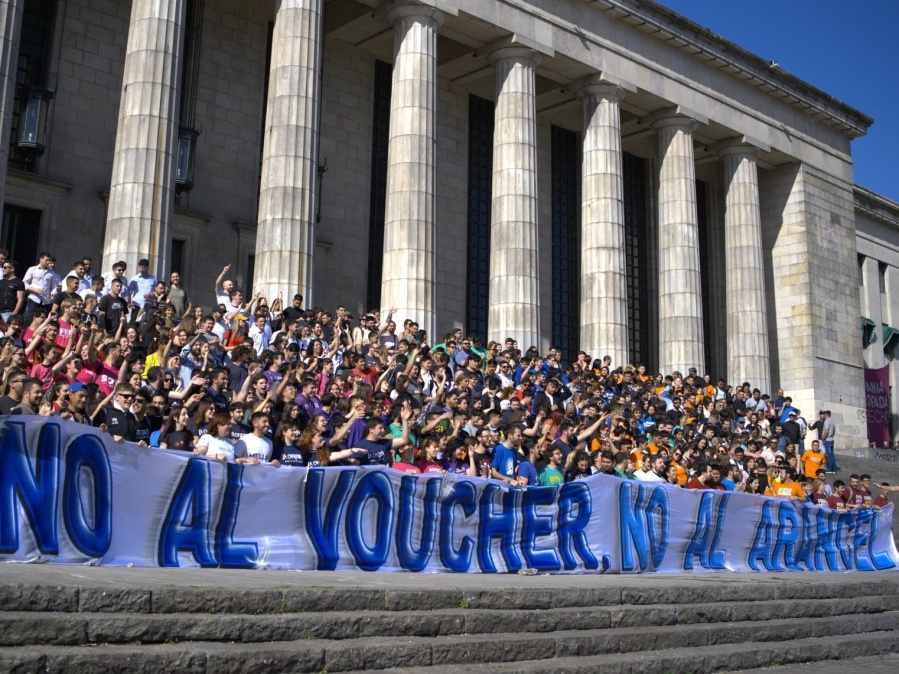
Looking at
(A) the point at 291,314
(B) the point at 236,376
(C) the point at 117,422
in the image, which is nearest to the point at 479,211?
(A) the point at 291,314

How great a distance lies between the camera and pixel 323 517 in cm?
1066

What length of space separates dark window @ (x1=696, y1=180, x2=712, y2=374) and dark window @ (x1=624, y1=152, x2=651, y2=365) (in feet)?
7.60

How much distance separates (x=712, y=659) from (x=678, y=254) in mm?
24951

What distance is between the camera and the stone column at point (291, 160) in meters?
22.8

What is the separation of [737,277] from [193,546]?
28599mm

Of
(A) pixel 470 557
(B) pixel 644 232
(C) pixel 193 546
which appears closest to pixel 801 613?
(A) pixel 470 557

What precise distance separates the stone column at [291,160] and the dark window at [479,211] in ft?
35.2

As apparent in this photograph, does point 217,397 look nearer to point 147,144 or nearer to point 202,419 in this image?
point 202,419

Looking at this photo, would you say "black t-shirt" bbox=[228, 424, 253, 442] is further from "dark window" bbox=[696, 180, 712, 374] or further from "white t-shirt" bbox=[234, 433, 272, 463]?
"dark window" bbox=[696, 180, 712, 374]

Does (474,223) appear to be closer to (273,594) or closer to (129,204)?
(129,204)

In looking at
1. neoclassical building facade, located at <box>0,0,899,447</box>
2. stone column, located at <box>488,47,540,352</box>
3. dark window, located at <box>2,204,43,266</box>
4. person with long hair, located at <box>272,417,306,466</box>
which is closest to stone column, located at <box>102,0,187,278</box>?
neoclassical building facade, located at <box>0,0,899,447</box>

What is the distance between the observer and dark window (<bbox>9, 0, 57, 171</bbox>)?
79.6 ft

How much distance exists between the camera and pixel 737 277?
3506 centimetres

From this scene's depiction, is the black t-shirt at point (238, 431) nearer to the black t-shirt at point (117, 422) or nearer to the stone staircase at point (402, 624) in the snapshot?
the black t-shirt at point (117, 422)
